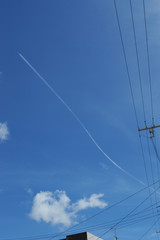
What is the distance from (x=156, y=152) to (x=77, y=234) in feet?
69.6

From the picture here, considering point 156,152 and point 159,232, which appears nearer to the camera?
point 156,152

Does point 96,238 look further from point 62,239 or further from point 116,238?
point 116,238

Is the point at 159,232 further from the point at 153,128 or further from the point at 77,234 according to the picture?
the point at 153,128

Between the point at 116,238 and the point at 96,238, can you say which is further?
the point at 116,238

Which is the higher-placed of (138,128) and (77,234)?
(138,128)

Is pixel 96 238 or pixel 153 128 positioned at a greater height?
pixel 153 128

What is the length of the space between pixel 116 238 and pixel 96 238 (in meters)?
17.3

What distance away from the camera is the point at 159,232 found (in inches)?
1770

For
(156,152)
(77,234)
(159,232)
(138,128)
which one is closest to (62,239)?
(77,234)

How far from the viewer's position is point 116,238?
53500mm

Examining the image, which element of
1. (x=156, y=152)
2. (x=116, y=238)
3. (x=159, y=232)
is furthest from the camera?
(x=116, y=238)

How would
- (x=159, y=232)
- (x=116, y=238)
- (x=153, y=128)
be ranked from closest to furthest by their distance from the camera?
(x=153, y=128), (x=159, y=232), (x=116, y=238)

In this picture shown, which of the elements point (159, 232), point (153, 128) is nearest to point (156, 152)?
point (153, 128)

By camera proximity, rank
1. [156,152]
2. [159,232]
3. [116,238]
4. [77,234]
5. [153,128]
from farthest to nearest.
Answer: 1. [116,238]
2. [159,232]
3. [77,234]
4. [156,152]
5. [153,128]
